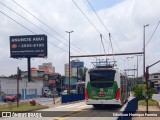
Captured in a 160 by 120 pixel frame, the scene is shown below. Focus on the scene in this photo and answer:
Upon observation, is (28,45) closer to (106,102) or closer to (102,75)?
(102,75)

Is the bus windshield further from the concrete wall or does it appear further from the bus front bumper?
the concrete wall

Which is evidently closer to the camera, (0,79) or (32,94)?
(0,79)

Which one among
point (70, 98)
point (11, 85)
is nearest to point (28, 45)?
point (11, 85)

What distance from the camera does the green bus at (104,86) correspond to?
2972 cm

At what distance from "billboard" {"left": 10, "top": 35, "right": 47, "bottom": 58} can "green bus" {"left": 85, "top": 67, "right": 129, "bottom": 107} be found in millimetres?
57331

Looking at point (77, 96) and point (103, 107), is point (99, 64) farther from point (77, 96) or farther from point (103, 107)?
point (77, 96)

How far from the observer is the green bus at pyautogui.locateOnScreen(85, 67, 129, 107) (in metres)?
29.7

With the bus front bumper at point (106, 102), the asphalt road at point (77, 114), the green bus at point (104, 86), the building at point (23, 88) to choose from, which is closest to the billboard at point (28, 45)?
the building at point (23, 88)

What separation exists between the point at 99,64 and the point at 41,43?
56048 mm

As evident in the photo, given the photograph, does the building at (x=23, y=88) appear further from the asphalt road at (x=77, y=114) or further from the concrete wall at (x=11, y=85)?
the asphalt road at (x=77, y=114)

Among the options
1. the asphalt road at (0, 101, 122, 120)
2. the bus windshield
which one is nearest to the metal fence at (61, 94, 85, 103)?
the asphalt road at (0, 101, 122, 120)

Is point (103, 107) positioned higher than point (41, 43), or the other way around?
point (41, 43)

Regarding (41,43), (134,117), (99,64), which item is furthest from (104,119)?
(41,43)

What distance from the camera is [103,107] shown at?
114 feet
